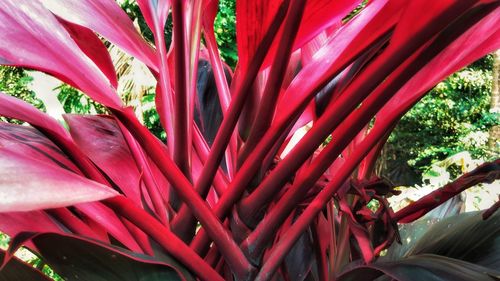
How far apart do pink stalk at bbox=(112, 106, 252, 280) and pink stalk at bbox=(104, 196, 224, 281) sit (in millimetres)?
18

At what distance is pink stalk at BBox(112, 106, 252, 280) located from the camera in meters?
0.38

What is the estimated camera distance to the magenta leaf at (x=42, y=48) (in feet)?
1.20

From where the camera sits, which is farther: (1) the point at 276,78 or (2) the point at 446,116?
(2) the point at 446,116

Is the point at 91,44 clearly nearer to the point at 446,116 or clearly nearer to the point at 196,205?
the point at 196,205

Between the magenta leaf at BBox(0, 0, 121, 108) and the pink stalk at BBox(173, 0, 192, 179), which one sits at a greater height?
the magenta leaf at BBox(0, 0, 121, 108)

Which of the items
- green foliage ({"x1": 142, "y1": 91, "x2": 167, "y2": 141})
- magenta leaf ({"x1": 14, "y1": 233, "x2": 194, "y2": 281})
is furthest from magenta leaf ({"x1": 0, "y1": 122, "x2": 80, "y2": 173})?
green foliage ({"x1": 142, "y1": 91, "x2": 167, "y2": 141})

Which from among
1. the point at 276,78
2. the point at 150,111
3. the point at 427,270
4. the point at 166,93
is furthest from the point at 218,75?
the point at 150,111

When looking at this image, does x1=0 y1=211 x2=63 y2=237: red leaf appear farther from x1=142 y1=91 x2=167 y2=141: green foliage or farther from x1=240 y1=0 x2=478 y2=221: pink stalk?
x1=142 y1=91 x2=167 y2=141: green foliage

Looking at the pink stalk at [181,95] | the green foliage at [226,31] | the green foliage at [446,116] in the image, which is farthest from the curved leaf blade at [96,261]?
the green foliage at [446,116]

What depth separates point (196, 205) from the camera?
15.0 inches

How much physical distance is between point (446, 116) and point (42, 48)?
24.7ft

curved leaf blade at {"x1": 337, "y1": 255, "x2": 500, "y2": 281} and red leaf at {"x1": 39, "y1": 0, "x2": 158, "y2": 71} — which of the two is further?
red leaf at {"x1": 39, "y1": 0, "x2": 158, "y2": 71}

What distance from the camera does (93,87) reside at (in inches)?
16.2

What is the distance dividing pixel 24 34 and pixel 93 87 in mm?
60
